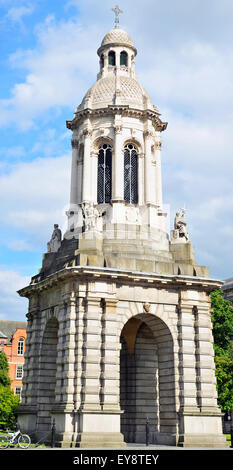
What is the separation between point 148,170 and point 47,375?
14.8 m

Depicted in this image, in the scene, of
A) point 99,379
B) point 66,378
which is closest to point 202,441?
point 99,379

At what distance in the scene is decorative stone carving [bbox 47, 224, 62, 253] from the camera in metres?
33.8

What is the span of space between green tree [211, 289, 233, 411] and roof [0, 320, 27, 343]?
44742 millimetres

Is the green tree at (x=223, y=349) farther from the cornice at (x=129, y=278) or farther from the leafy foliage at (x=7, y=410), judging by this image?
the leafy foliage at (x=7, y=410)

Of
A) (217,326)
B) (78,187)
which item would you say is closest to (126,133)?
(78,187)

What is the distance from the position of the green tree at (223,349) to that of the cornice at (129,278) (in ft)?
38.6

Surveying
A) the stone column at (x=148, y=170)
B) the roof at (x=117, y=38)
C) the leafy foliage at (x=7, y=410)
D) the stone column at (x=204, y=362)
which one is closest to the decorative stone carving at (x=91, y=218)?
the stone column at (x=148, y=170)

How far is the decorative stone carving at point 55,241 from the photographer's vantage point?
33756mm

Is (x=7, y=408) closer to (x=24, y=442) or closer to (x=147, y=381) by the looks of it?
(x=24, y=442)

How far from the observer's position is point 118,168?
33.0 metres

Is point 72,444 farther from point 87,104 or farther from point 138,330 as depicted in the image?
point 87,104

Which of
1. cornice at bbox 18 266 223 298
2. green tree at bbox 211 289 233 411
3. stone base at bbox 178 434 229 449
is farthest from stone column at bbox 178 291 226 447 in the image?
green tree at bbox 211 289 233 411

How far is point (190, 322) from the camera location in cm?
2894

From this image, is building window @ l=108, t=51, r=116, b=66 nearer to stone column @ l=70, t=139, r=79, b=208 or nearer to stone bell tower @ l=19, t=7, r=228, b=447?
stone bell tower @ l=19, t=7, r=228, b=447
